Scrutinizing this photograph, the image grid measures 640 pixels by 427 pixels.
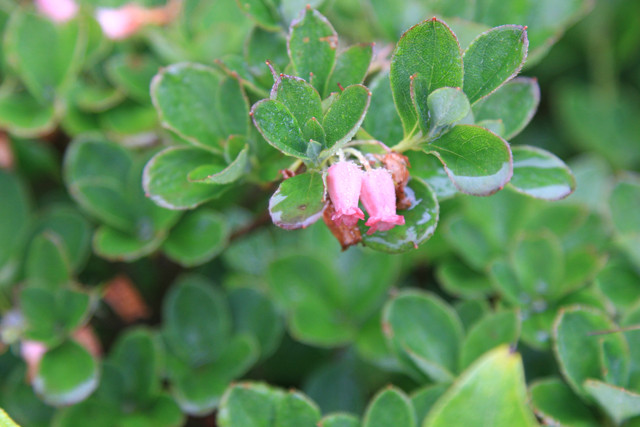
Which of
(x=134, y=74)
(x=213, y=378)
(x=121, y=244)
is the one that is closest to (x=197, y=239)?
(x=121, y=244)

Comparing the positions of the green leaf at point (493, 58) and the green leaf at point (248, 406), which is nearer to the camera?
the green leaf at point (493, 58)

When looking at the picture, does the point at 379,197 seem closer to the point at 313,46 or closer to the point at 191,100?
the point at 313,46

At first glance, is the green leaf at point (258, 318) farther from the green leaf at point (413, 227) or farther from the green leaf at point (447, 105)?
the green leaf at point (447, 105)

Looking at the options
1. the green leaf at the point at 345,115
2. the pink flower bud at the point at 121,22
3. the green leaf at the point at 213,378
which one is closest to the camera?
the green leaf at the point at 345,115

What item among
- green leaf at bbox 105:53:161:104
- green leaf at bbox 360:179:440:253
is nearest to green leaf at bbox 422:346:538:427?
green leaf at bbox 360:179:440:253

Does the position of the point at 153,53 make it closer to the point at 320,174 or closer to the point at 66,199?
the point at 66,199

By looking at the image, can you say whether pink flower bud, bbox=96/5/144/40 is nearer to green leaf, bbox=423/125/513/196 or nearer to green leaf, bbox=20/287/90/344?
green leaf, bbox=20/287/90/344

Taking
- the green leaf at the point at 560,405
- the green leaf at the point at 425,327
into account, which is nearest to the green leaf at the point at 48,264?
the green leaf at the point at 425,327
